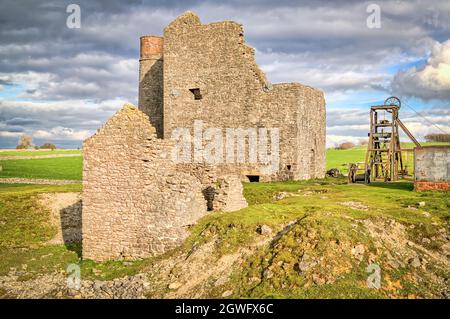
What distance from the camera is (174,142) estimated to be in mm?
17078

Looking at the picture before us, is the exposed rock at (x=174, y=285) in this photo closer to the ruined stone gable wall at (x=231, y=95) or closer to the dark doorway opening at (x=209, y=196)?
the dark doorway opening at (x=209, y=196)

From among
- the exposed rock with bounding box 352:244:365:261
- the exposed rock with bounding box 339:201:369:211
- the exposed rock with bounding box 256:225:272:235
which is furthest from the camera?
the exposed rock with bounding box 339:201:369:211

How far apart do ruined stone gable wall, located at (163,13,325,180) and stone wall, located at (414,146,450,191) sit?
6.64 meters

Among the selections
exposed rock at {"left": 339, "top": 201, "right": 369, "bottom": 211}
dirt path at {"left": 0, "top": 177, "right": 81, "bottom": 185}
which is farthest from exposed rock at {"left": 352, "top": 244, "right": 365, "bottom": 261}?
dirt path at {"left": 0, "top": 177, "right": 81, "bottom": 185}

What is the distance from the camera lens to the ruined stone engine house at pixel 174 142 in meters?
15.9

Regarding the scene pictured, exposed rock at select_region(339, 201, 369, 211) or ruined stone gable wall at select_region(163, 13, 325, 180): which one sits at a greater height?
ruined stone gable wall at select_region(163, 13, 325, 180)

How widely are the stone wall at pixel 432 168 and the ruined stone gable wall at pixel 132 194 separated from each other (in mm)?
11957

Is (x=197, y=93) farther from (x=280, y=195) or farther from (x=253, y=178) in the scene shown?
(x=280, y=195)

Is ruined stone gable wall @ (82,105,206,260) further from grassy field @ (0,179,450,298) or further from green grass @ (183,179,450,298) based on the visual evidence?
green grass @ (183,179,450,298)

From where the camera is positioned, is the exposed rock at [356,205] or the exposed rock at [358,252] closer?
the exposed rock at [358,252]

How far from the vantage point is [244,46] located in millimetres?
27703

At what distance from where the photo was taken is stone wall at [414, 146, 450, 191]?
22500 millimetres

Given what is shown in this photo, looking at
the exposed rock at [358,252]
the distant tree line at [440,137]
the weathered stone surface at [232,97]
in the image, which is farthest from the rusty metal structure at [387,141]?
the distant tree line at [440,137]

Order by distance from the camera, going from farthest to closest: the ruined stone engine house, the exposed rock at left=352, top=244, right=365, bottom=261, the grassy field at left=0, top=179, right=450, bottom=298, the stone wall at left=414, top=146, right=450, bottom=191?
the stone wall at left=414, top=146, right=450, bottom=191
the ruined stone engine house
the exposed rock at left=352, top=244, right=365, bottom=261
the grassy field at left=0, top=179, right=450, bottom=298
